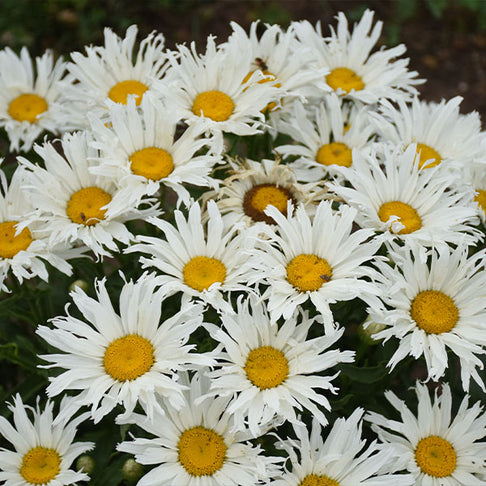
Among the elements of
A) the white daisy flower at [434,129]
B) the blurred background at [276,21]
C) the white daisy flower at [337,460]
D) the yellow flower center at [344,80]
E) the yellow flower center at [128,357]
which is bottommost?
the white daisy flower at [337,460]

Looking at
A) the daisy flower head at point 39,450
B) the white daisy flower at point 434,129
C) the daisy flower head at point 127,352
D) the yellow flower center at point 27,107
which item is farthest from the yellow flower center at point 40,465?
the white daisy flower at point 434,129

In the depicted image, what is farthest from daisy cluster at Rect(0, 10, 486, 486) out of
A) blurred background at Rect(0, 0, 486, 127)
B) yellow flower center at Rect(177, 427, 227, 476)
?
blurred background at Rect(0, 0, 486, 127)

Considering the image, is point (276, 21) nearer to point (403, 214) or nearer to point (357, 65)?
point (357, 65)

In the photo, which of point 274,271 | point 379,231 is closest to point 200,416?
point 274,271

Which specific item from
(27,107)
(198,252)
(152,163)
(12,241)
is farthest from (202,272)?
(27,107)

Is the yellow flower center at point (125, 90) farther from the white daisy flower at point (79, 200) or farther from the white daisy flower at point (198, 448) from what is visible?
the white daisy flower at point (198, 448)

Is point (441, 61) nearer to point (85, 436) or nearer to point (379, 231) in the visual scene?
point (379, 231)

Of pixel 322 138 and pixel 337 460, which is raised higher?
pixel 322 138
